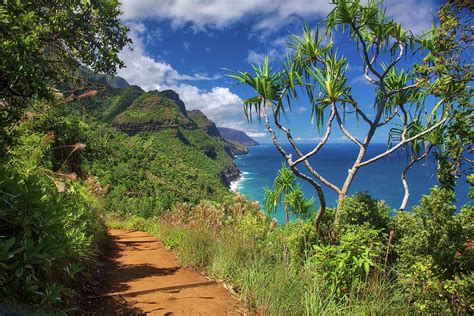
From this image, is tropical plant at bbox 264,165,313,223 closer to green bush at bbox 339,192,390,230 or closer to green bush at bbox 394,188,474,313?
green bush at bbox 339,192,390,230

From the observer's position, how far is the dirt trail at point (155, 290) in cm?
403

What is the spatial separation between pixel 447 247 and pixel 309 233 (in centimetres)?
209

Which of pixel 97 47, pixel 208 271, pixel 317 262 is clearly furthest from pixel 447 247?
pixel 97 47

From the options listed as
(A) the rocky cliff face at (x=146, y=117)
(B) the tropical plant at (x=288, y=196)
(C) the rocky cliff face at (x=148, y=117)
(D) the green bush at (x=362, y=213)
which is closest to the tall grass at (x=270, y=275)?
(D) the green bush at (x=362, y=213)

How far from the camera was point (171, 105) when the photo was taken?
12406 cm

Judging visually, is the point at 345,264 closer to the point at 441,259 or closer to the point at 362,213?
the point at 441,259

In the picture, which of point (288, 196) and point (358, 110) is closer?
point (358, 110)

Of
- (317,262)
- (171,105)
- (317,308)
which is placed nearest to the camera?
(317,308)

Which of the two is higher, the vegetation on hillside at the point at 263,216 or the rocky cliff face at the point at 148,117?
the rocky cliff face at the point at 148,117

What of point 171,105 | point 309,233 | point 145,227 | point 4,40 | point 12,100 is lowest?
point 145,227

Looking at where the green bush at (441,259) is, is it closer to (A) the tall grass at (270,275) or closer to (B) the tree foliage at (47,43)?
(A) the tall grass at (270,275)

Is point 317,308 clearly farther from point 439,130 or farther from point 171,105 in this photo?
point 171,105

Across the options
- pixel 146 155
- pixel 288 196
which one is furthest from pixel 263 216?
pixel 146 155

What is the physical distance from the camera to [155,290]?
15.5 feet
